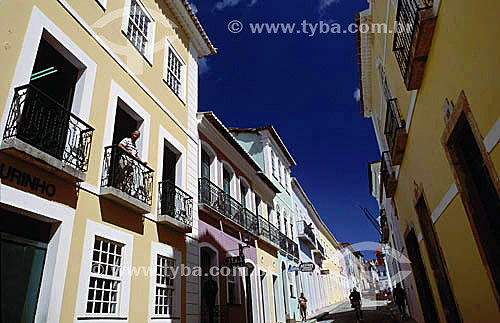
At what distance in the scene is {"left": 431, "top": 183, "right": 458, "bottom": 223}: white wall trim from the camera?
512cm

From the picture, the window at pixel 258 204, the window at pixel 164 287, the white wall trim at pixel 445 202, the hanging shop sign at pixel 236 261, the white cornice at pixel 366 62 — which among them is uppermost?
the white cornice at pixel 366 62

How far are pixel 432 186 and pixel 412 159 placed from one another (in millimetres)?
1337

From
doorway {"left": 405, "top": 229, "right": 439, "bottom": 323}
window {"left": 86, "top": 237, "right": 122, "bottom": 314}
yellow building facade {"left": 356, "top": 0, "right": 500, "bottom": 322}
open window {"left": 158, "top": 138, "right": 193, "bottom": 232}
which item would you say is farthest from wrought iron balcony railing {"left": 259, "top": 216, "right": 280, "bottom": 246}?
window {"left": 86, "top": 237, "right": 122, "bottom": 314}

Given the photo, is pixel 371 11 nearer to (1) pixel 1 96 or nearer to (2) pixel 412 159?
(2) pixel 412 159

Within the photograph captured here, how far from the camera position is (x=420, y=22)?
4.77 metres

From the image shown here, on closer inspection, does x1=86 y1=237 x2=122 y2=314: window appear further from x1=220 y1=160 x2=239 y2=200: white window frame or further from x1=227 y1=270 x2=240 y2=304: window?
x1=220 y1=160 x2=239 y2=200: white window frame

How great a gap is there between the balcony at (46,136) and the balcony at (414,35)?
5.43 m

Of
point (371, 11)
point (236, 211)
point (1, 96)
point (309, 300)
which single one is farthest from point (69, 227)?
point (309, 300)

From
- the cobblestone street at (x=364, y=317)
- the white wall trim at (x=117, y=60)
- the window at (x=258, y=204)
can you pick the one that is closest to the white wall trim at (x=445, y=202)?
the white wall trim at (x=117, y=60)

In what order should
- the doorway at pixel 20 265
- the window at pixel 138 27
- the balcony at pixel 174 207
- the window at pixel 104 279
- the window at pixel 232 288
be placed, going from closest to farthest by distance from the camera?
the doorway at pixel 20 265 → the window at pixel 104 279 → the balcony at pixel 174 207 → the window at pixel 138 27 → the window at pixel 232 288

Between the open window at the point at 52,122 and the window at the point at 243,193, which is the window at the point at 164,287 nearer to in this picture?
the open window at the point at 52,122

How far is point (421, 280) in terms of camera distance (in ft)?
33.5

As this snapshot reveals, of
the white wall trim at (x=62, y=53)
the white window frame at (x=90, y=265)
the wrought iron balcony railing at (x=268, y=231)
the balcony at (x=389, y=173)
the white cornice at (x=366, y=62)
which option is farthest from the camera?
the wrought iron balcony railing at (x=268, y=231)

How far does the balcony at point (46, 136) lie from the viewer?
4.36m
